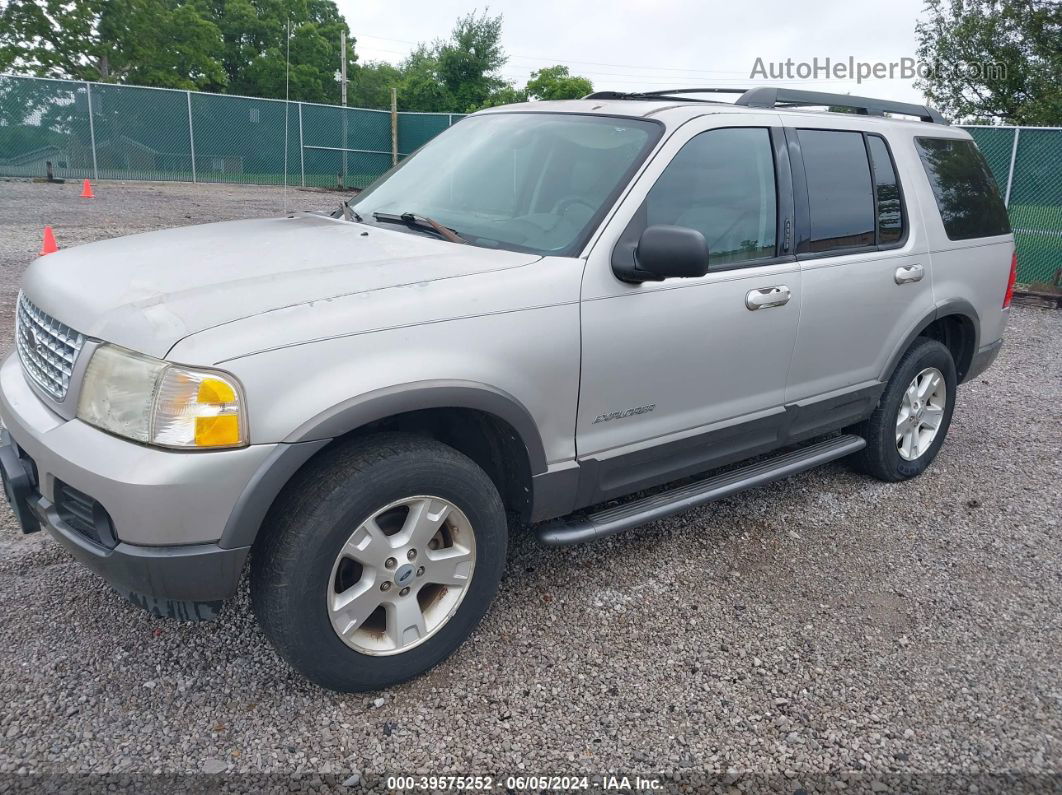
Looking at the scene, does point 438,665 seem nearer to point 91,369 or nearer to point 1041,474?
point 91,369

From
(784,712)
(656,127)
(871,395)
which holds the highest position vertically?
(656,127)

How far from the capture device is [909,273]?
4.29m

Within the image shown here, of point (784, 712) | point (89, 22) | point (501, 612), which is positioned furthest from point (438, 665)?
point (89, 22)

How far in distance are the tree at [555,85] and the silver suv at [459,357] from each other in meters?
38.7

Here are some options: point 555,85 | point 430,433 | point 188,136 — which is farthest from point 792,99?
point 555,85

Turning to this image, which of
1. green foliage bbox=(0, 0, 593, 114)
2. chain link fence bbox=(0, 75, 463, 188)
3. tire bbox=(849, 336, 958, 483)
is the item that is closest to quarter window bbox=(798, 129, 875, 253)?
tire bbox=(849, 336, 958, 483)

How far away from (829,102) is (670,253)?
191 centimetres

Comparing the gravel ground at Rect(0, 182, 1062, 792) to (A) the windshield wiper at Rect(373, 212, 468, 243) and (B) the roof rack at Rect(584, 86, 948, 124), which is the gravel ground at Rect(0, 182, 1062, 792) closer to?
(A) the windshield wiper at Rect(373, 212, 468, 243)

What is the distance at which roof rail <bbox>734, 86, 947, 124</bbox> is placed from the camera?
3918mm

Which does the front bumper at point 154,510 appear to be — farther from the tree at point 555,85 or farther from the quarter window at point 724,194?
the tree at point 555,85

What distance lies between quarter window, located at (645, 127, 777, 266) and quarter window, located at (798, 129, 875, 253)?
11.1 inches

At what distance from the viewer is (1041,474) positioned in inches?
198

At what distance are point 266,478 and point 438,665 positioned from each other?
3.35 feet

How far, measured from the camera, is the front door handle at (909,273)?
423cm
